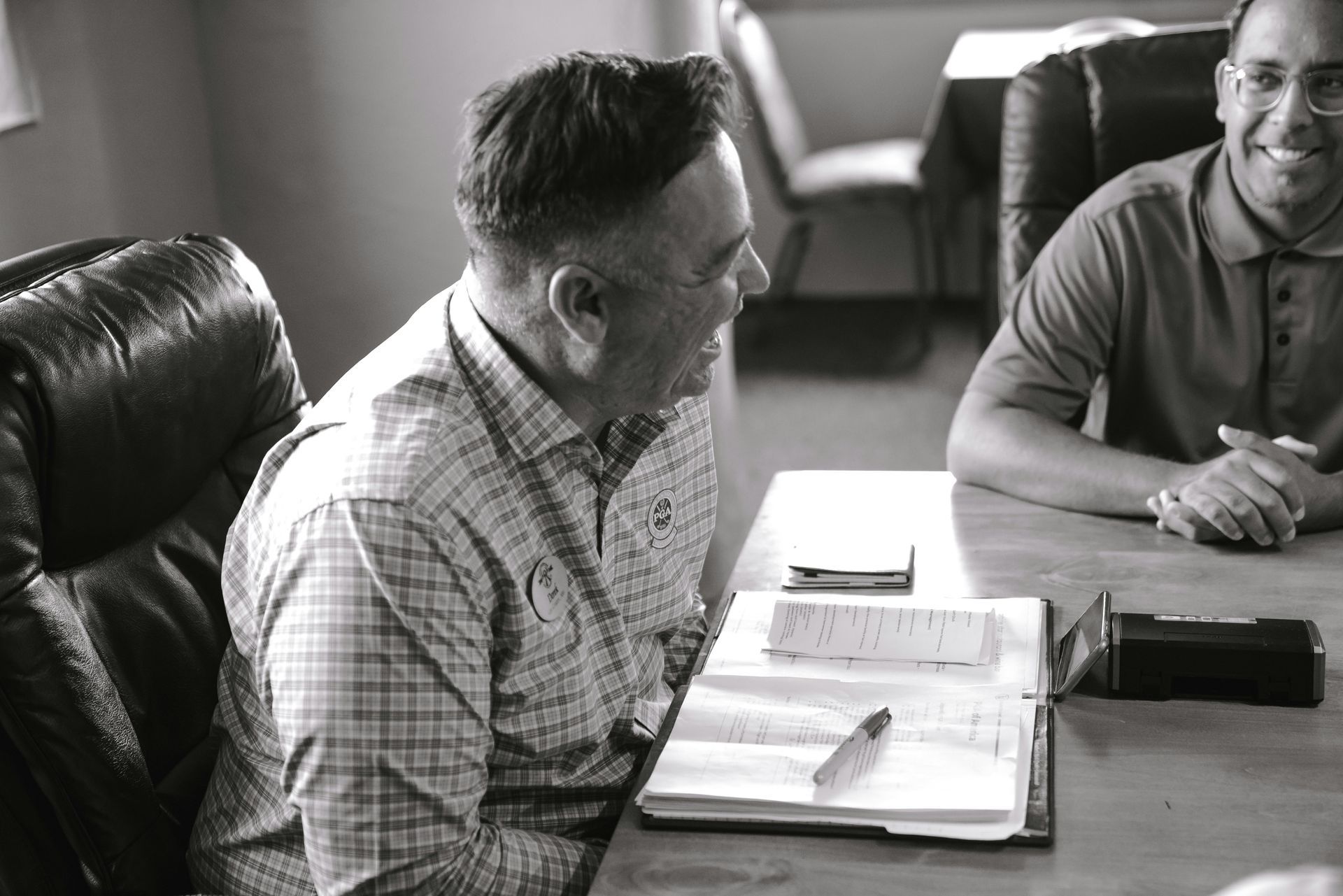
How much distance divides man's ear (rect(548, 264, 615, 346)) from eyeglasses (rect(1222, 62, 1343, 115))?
1.01 meters

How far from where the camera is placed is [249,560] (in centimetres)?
109

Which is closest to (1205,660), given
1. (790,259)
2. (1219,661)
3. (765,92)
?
(1219,661)

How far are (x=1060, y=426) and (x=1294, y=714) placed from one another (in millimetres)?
602

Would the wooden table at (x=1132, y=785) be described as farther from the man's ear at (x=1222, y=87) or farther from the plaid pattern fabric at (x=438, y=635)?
the man's ear at (x=1222, y=87)

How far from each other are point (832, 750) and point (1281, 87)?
1.09 metres

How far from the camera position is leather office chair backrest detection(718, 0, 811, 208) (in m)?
3.70

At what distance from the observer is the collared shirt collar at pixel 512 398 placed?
1.07 metres

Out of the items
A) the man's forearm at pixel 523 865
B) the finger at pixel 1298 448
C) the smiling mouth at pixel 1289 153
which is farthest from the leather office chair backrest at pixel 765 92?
the man's forearm at pixel 523 865

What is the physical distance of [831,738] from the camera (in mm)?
1037

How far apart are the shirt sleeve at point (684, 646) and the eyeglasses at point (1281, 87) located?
3.04ft

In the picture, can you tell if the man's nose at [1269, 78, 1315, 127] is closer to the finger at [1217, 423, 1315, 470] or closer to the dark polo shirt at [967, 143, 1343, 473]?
the dark polo shirt at [967, 143, 1343, 473]

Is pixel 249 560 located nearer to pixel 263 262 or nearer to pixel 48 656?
pixel 48 656

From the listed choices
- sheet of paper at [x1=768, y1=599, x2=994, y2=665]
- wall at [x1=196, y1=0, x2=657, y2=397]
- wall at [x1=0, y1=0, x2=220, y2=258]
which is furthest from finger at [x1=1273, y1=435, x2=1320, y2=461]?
wall at [x1=0, y1=0, x2=220, y2=258]

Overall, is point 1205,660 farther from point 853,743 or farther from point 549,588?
point 549,588
